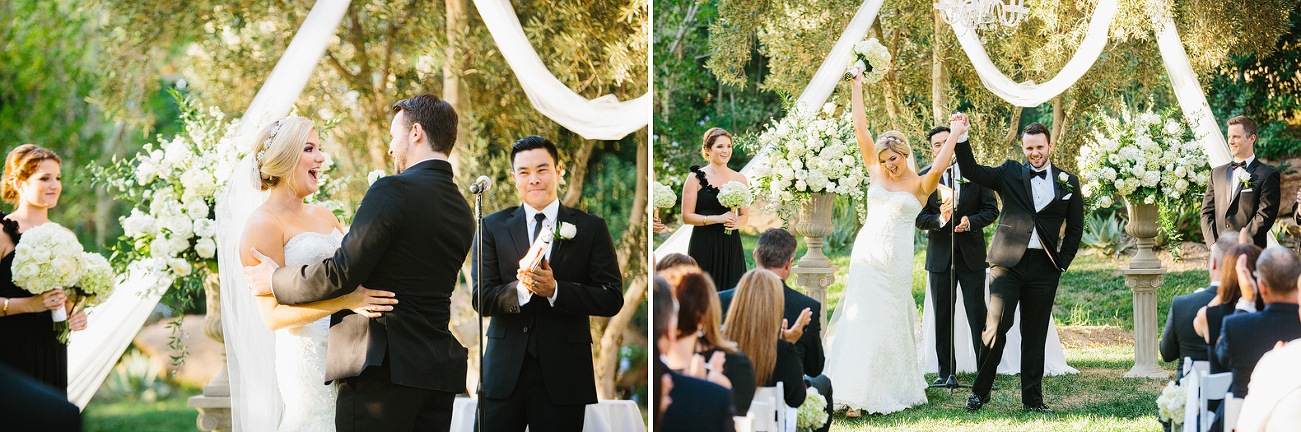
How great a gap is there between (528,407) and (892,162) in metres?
1.75

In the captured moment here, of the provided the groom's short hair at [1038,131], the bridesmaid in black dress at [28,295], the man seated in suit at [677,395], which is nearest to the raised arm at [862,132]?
the groom's short hair at [1038,131]

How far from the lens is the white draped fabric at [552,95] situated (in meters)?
4.10

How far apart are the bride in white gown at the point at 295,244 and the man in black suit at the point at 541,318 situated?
586mm

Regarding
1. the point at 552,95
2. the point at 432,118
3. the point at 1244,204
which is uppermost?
the point at 552,95

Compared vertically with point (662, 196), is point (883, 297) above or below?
below

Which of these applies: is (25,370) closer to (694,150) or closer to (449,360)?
(449,360)

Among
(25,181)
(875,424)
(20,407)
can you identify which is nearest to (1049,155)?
(875,424)

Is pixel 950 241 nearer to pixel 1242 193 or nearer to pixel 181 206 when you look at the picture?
pixel 1242 193

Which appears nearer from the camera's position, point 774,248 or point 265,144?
point 265,144

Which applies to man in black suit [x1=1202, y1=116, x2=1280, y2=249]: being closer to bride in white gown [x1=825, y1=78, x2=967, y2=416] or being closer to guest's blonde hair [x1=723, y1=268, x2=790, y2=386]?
bride in white gown [x1=825, y1=78, x2=967, y2=416]

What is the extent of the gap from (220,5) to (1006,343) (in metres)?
4.94

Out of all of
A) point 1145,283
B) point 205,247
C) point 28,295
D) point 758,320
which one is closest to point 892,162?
point 758,320

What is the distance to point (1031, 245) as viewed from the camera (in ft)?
11.6

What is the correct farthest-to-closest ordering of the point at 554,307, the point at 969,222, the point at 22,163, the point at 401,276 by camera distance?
the point at 22,163
the point at 969,222
the point at 554,307
the point at 401,276
